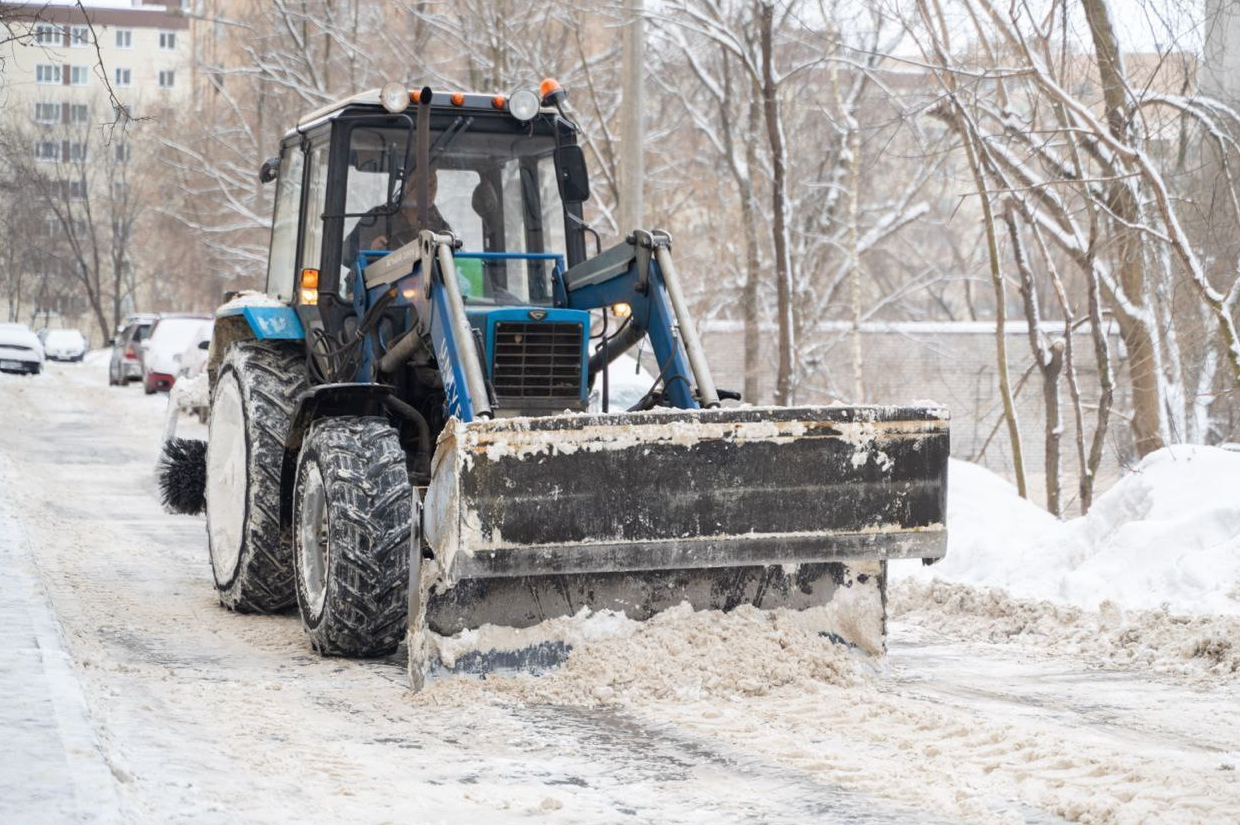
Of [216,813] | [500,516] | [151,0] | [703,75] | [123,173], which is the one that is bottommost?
[216,813]

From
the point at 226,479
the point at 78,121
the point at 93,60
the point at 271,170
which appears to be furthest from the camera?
the point at 78,121

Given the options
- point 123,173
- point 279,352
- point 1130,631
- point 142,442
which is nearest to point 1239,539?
point 1130,631

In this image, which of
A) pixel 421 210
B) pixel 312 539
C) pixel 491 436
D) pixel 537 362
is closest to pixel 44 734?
pixel 491 436

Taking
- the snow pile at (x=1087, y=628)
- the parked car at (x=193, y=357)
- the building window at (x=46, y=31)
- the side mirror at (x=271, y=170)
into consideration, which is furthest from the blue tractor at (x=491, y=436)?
the parked car at (x=193, y=357)

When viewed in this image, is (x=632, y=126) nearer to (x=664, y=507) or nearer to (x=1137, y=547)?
(x=1137, y=547)

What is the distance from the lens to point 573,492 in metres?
5.98

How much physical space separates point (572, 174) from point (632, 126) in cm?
651

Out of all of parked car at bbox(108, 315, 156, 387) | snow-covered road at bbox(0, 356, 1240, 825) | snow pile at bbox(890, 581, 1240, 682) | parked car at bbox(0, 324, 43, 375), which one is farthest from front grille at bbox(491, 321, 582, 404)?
parked car at bbox(0, 324, 43, 375)

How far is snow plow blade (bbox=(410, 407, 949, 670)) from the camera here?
5906mm

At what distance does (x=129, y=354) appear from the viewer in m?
37.5

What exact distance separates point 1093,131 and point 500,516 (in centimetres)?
692

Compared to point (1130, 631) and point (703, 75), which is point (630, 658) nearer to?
point (1130, 631)

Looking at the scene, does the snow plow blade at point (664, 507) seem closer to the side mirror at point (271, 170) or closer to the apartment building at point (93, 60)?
the apartment building at point (93, 60)

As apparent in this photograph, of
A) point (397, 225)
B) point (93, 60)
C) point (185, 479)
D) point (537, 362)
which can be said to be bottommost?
point (185, 479)
